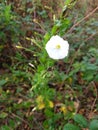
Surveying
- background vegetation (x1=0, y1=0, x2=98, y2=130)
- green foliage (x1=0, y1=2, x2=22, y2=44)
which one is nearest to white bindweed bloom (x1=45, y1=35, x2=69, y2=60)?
background vegetation (x1=0, y1=0, x2=98, y2=130)

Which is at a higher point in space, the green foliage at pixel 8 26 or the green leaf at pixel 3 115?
the green foliage at pixel 8 26

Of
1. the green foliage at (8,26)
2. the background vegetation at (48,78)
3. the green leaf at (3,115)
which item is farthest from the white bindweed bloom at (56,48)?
the green foliage at (8,26)

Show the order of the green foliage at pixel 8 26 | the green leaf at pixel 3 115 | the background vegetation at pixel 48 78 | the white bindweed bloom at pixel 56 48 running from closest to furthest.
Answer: the white bindweed bloom at pixel 56 48 < the background vegetation at pixel 48 78 < the green leaf at pixel 3 115 < the green foliage at pixel 8 26

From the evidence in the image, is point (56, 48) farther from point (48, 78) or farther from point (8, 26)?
point (8, 26)

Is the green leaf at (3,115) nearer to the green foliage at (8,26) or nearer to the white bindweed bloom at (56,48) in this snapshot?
the white bindweed bloom at (56,48)

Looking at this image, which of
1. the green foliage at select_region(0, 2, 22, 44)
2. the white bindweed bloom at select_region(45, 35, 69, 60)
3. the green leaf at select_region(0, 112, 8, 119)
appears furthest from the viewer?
the green foliage at select_region(0, 2, 22, 44)

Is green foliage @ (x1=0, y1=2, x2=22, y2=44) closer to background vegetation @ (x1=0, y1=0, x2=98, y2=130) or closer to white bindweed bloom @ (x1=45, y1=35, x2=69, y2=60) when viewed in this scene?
background vegetation @ (x1=0, y1=0, x2=98, y2=130)

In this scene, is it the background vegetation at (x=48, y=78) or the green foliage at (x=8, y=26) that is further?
the green foliage at (x=8, y=26)

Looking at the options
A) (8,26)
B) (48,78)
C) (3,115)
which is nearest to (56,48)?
(48,78)
